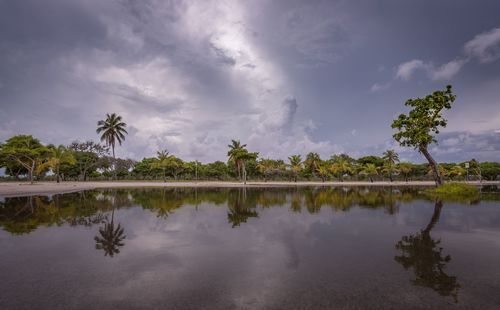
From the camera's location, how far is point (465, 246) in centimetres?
1021

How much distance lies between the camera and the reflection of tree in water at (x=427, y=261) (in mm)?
6633

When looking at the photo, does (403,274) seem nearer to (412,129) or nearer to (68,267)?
(68,267)

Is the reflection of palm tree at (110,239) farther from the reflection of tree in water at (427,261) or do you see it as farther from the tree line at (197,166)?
the tree line at (197,166)

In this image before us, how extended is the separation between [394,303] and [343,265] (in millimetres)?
2373

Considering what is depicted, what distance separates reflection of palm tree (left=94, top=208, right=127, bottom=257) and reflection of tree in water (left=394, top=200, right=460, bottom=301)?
29.1 ft

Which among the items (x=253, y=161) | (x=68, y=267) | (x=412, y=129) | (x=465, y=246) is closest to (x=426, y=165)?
(x=253, y=161)

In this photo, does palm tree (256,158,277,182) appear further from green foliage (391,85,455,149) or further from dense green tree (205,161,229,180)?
green foliage (391,85,455,149)

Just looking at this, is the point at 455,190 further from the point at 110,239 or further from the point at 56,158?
the point at 56,158

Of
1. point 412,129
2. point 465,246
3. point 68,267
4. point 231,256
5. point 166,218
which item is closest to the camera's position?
point 68,267

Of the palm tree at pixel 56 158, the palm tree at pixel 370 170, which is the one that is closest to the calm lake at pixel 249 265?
the palm tree at pixel 56 158

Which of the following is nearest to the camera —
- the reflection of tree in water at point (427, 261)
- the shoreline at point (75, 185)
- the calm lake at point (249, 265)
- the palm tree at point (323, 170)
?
the calm lake at point (249, 265)

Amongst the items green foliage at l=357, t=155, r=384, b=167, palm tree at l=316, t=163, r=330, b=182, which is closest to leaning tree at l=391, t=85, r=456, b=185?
palm tree at l=316, t=163, r=330, b=182

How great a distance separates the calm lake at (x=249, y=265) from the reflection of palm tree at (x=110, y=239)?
4 centimetres

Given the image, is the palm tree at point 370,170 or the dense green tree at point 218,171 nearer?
the palm tree at point 370,170
